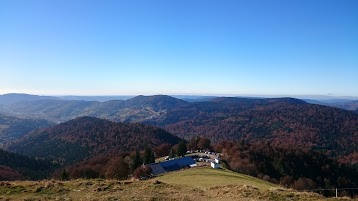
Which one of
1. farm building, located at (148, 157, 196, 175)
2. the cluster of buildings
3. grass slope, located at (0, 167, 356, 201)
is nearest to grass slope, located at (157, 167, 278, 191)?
grass slope, located at (0, 167, 356, 201)

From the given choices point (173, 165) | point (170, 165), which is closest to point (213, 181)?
point (173, 165)

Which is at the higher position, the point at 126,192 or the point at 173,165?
the point at 126,192

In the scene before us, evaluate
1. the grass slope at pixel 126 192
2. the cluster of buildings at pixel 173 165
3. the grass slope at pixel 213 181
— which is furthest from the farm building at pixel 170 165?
the grass slope at pixel 126 192

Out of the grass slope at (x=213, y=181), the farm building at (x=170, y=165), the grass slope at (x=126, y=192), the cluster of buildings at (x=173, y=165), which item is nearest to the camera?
the grass slope at (x=126, y=192)

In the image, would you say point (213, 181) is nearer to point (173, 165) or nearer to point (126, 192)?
point (126, 192)

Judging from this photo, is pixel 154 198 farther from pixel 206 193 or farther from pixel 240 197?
pixel 240 197

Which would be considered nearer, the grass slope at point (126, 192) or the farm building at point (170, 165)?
the grass slope at point (126, 192)

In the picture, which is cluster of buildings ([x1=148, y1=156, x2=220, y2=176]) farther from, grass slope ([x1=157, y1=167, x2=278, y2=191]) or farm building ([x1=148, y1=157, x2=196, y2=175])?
grass slope ([x1=157, y1=167, x2=278, y2=191])

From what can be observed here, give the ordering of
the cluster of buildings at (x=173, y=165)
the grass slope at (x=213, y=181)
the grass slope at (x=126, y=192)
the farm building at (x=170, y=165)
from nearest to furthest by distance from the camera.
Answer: the grass slope at (x=126, y=192) → the grass slope at (x=213, y=181) → the cluster of buildings at (x=173, y=165) → the farm building at (x=170, y=165)

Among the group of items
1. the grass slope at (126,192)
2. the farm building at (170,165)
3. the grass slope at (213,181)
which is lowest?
the farm building at (170,165)

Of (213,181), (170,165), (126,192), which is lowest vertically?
(170,165)

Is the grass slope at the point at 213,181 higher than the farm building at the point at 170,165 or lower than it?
higher

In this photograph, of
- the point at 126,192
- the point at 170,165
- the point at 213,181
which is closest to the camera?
the point at 126,192

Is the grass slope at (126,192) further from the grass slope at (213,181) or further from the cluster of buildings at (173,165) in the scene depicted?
the cluster of buildings at (173,165)
